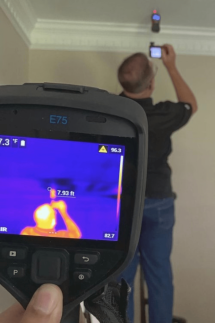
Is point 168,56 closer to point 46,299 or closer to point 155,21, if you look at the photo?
point 155,21

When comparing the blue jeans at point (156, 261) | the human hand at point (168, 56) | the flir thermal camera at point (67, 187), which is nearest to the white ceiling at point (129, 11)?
the human hand at point (168, 56)

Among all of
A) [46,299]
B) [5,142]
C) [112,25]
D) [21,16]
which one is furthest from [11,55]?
[46,299]

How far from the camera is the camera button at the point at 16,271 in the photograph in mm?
360

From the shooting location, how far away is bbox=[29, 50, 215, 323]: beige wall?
53.9 inches

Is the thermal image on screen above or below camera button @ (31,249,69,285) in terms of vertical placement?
above

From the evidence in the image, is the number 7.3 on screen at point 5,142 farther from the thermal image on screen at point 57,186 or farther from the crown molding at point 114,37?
the crown molding at point 114,37

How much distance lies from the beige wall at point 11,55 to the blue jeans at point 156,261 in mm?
717

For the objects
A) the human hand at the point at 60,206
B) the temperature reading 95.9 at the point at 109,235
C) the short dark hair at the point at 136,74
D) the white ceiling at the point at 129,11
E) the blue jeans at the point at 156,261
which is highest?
the white ceiling at the point at 129,11

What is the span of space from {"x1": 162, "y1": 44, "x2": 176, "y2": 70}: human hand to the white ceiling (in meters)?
0.13

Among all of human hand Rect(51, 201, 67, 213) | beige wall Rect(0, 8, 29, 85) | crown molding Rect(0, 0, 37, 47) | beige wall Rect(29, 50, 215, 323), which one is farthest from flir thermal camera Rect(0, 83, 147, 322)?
beige wall Rect(29, 50, 215, 323)

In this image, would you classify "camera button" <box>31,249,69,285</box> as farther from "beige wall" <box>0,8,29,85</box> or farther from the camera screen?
the camera screen

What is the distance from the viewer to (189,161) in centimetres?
140

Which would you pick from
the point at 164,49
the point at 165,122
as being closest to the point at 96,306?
the point at 165,122

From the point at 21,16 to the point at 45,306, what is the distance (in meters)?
1.25
